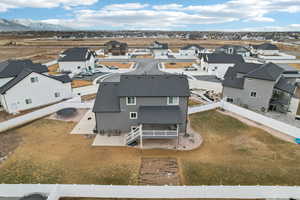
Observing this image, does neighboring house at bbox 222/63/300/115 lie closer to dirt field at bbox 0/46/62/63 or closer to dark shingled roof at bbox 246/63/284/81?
dark shingled roof at bbox 246/63/284/81

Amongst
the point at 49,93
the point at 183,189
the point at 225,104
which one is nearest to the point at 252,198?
the point at 183,189

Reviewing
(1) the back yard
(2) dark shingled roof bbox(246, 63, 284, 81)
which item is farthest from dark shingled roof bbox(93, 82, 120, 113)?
(2) dark shingled roof bbox(246, 63, 284, 81)

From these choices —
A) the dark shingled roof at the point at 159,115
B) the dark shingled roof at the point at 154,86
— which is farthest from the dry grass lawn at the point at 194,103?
the dark shingled roof at the point at 159,115

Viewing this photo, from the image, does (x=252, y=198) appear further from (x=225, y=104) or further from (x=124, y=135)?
(x=225, y=104)

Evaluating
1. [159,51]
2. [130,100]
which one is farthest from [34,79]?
[159,51]

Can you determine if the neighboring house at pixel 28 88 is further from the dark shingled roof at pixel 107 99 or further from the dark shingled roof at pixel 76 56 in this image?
the dark shingled roof at pixel 76 56
